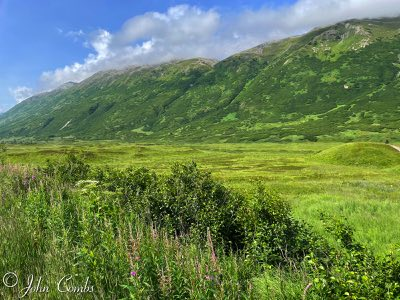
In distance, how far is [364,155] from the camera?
87688 millimetres

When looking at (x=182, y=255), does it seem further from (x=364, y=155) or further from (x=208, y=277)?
(x=364, y=155)

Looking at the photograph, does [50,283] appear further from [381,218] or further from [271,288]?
[381,218]

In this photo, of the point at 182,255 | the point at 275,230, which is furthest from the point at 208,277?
the point at 275,230

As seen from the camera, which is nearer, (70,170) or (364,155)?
(70,170)

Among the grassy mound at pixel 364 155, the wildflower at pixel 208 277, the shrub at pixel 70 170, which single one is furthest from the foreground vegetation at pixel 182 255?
the grassy mound at pixel 364 155

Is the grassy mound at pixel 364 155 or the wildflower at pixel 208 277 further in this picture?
the grassy mound at pixel 364 155

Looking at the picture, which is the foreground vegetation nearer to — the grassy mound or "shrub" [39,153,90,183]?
"shrub" [39,153,90,183]

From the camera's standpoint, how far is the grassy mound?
8319 cm

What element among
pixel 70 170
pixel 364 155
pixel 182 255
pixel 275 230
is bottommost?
pixel 364 155

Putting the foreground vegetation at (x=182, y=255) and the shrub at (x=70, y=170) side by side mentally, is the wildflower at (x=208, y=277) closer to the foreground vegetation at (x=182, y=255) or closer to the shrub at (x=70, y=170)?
the foreground vegetation at (x=182, y=255)

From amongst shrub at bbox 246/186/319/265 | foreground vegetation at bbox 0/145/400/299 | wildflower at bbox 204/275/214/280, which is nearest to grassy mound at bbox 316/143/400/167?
shrub at bbox 246/186/319/265

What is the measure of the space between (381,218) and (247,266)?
1464 centimetres

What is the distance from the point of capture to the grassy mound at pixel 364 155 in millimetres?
83188

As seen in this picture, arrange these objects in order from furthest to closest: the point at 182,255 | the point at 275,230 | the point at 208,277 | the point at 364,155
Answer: the point at 364,155 < the point at 275,230 < the point at 182,255 < the point at 208,277
